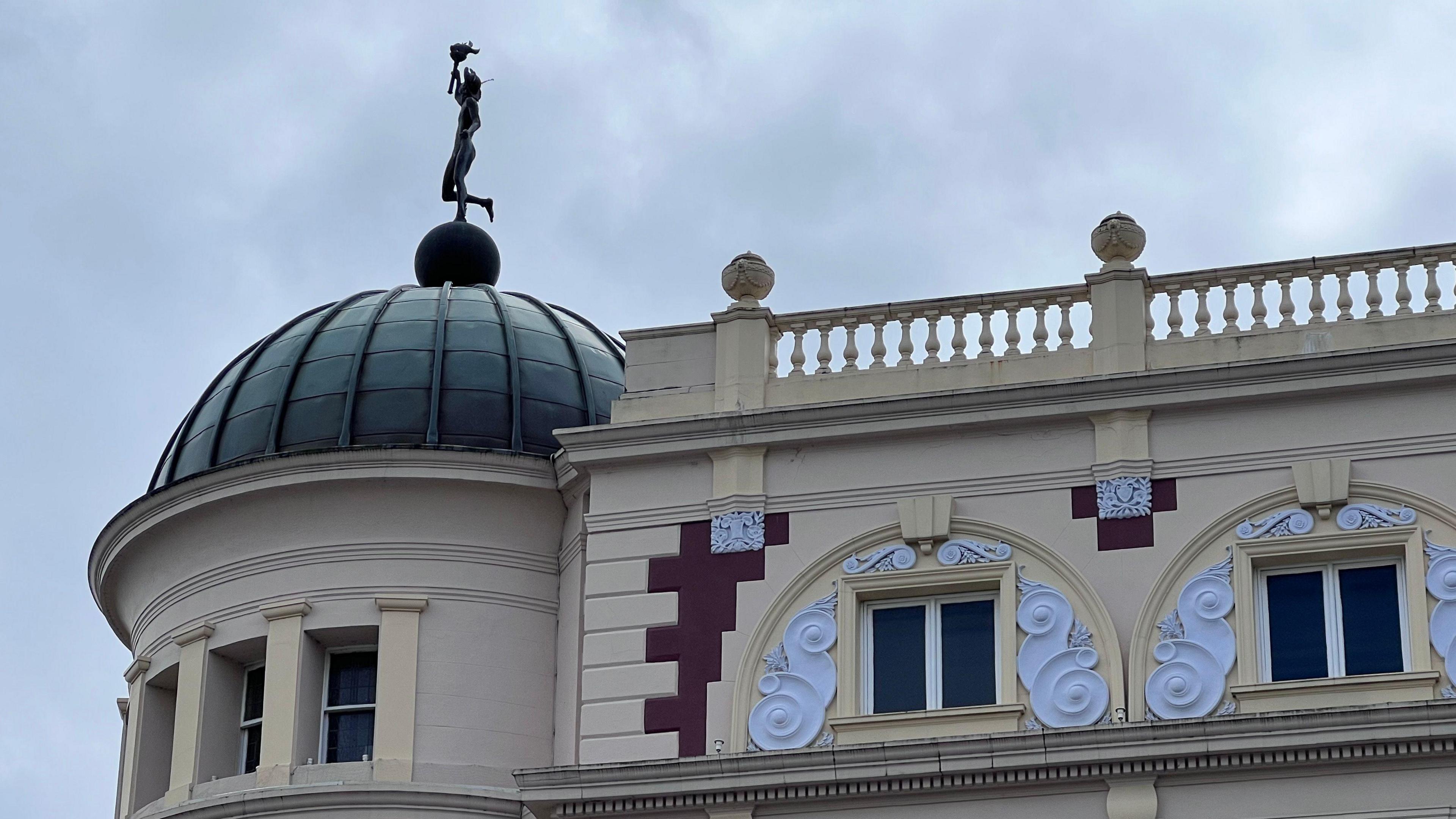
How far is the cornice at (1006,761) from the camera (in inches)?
914

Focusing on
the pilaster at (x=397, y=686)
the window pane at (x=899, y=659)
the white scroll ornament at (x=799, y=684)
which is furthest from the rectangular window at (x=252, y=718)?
the window pane at (x=899, y=659)

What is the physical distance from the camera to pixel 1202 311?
2597cm

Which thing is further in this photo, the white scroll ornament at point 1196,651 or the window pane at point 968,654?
the window pane at point 968,654

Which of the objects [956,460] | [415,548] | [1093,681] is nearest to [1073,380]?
[956,460]

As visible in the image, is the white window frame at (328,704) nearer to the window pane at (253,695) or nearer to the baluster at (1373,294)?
the window pane at (253,695)

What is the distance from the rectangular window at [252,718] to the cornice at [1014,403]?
4.76 metres

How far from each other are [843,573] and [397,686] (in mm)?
5056

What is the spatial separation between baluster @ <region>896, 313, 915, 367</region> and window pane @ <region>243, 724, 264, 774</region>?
8061 mm

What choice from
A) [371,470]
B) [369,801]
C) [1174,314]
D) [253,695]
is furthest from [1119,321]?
[253,695]

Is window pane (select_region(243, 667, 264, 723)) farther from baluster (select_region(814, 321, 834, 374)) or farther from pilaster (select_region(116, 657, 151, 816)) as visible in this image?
baluster (select_region(814, 321, 834, 374))

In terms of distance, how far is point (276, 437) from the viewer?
2894 cm

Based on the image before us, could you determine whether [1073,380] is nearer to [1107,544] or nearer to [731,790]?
[1107,544]

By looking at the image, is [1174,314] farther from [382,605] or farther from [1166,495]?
[382,605]

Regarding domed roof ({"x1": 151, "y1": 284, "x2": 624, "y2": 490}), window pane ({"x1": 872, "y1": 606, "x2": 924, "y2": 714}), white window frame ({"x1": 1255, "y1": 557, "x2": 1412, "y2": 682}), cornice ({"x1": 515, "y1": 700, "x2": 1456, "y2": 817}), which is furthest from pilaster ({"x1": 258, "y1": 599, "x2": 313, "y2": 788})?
white window frame ({"x1": 1255, "y1": 557, "x2": 1412, "y2": 682})
